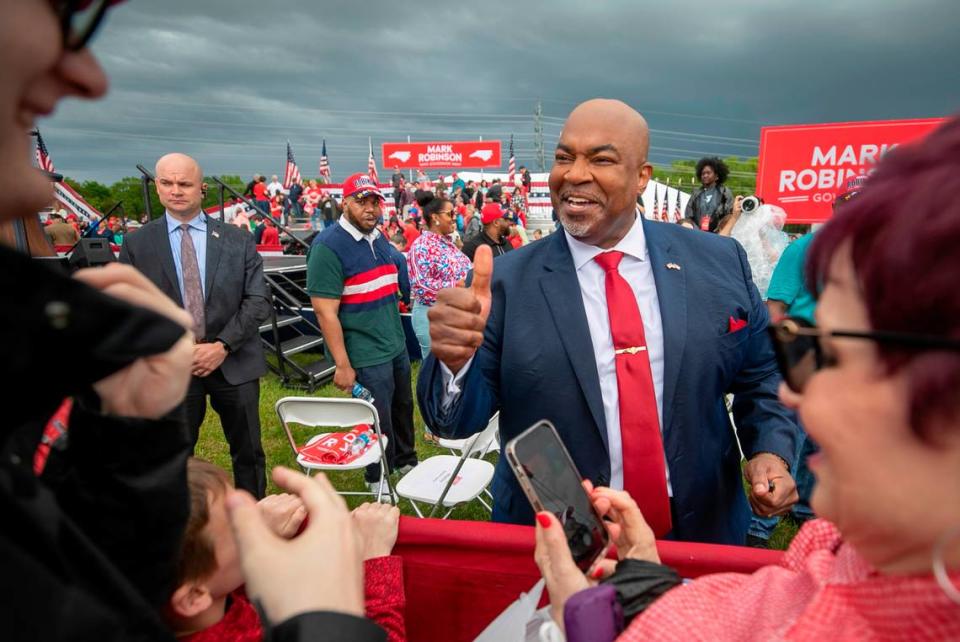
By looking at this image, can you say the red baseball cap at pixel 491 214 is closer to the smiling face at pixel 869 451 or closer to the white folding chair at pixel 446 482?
the white folding chair at pixel 446 482

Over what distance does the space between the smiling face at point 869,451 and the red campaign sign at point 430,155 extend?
4730 centimetres

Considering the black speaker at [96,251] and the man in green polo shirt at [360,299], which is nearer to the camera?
the black speaker at [96,251]

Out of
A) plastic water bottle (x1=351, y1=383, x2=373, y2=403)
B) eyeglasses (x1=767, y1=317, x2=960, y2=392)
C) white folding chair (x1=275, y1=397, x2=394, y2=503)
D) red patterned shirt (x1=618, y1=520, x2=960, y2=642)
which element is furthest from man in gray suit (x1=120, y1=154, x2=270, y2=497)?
eyeglasses (x1=767, y1=317, x2=960, y2=392)

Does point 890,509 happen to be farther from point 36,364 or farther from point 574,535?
point 36,364

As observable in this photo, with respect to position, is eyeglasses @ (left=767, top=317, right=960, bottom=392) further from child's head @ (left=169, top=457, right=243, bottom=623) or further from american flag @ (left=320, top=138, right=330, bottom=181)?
american flag @ (left=320, top=138, right=330, bottom=181)

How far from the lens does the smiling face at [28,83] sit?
0.53 m

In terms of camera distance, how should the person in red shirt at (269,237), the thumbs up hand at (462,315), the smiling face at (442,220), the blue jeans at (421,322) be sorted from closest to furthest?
the thumbs up hand at (462,315) → the blue jeans at (421,322) → the smiling face at (442,220) → the person in red shirt at (269,237)

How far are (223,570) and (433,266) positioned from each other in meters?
4.48

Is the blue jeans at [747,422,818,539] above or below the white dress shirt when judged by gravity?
below

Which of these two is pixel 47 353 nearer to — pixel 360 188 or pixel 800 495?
→ pixel 800 495

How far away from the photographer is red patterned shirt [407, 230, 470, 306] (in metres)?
5.80

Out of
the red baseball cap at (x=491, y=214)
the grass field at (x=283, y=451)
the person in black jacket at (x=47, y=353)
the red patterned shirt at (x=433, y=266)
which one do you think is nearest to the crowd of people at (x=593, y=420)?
the person in black jacket at (x=47, y=353)

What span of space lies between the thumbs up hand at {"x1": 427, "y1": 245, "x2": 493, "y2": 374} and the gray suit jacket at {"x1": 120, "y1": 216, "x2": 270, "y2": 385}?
2720 mm

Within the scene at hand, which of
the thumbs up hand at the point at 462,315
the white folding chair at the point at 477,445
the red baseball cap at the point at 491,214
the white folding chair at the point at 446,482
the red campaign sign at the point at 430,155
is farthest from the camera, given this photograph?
the red campaign sign at the point at 430,155
